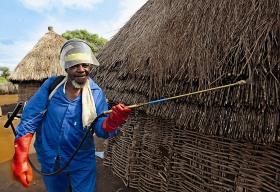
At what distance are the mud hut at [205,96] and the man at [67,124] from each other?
103 centimetres

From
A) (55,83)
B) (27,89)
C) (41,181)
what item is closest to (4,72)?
(27,89)

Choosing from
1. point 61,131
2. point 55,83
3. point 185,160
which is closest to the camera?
point 61,131

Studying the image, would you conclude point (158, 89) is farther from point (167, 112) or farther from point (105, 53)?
point (105, 53)

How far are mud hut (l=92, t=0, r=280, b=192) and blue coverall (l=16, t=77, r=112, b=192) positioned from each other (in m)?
1.08

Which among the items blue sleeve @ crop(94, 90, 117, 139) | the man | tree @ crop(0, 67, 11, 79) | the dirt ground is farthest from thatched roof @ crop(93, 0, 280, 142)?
tree @ crop(0, 67, 11, 79)

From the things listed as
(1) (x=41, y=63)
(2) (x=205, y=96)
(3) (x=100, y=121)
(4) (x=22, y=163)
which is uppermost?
(1) (x=41, y=63)

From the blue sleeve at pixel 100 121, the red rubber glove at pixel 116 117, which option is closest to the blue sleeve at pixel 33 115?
the blue sleeve at pixel 100 121

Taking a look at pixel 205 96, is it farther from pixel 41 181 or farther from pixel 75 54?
pixel 41 181

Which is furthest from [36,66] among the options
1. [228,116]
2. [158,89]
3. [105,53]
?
[228,116]

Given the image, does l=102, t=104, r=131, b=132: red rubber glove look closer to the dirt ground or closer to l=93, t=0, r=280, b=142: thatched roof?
l=93, t=0, r=280, b=142: thatched roof

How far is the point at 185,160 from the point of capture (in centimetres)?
435

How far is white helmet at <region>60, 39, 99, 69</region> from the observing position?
135 inches

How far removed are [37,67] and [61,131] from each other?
1276 cm

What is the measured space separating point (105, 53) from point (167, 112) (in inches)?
132
